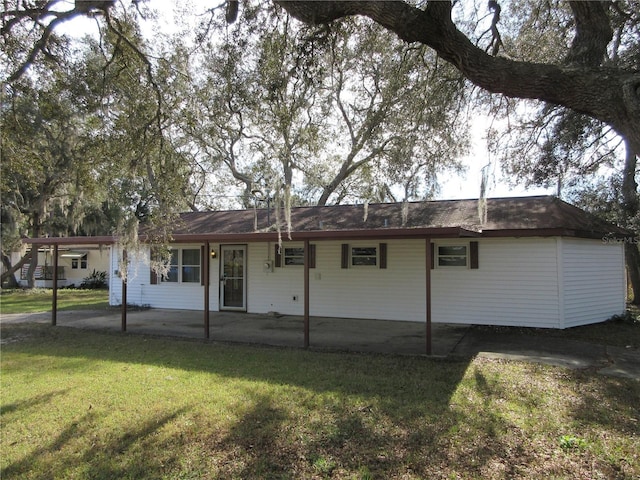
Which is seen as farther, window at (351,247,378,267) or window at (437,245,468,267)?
window at (351,247,378,267)

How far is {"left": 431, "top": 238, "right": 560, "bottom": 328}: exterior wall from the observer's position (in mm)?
9391

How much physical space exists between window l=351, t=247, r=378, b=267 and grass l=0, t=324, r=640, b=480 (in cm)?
455

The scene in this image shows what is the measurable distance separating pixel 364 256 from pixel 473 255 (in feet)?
8.91

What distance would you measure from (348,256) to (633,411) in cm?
738

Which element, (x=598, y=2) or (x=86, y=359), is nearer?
(x=598, y=2)

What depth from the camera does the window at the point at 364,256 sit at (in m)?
11.0

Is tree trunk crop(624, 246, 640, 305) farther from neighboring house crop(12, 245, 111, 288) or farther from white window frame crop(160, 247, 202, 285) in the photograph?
neighboring house crop(12, 245, 111, 288)

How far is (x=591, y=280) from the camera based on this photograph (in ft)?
32.9

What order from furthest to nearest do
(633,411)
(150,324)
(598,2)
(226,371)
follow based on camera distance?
1. (150,324)
2. (226,371)
3. (598,2)
4. (633,411)

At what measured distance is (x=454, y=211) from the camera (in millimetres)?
11281

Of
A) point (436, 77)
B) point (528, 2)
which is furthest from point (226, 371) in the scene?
point (528, 2)

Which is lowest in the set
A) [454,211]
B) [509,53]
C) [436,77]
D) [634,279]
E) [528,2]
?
[634,279]

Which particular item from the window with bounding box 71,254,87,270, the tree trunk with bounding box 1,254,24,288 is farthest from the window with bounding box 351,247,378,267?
the window with bounding box 71,254,87,270

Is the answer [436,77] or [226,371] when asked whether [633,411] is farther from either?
[436,77]
